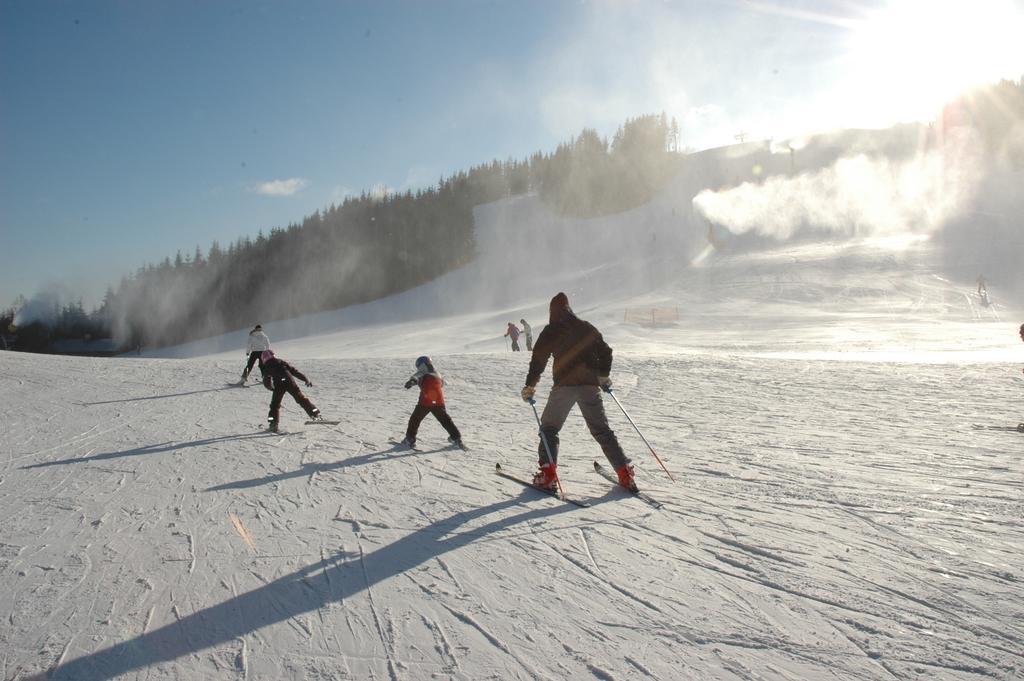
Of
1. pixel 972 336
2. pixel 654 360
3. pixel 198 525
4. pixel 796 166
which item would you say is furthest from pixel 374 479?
pixel 796 166

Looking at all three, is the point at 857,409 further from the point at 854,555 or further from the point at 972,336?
the point at 972,336

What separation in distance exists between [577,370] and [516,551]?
5.88ft

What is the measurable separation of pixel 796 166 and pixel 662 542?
8368 cm

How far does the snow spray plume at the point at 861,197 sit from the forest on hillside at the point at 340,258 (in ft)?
48.7

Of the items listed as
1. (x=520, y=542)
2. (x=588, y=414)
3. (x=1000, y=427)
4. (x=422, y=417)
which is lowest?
(x=1000, y=427)

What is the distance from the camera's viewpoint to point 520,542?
4230 mm

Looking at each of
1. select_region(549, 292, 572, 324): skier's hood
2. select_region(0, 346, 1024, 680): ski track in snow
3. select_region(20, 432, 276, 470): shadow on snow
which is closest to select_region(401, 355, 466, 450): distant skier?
select_region(0, 346, 1024, 680): ski track in snow

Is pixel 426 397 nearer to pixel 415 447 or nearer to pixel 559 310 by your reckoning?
pixel 415 447

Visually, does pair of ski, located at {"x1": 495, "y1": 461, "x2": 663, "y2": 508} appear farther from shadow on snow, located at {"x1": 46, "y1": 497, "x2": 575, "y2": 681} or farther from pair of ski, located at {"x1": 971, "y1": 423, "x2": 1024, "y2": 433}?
pair of ski, located at {"x1": 971, "y1": 423, "x2": 1024, "y2": 433}

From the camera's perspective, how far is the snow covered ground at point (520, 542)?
113 inches

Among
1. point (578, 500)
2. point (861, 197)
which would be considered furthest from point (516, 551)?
point (861, 197)

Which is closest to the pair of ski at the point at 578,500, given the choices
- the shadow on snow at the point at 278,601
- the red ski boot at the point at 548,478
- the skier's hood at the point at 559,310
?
the red ski boot at the point at 548,478

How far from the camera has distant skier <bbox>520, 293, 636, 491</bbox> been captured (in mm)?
5266

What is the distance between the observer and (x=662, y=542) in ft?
13.8
